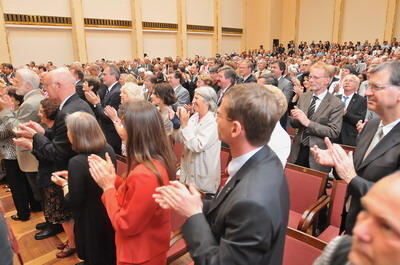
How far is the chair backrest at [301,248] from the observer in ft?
6.23

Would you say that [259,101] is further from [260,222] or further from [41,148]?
[41,148]

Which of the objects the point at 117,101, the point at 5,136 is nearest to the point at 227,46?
the point at 117,101

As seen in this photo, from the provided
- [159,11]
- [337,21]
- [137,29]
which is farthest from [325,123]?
[337,21]

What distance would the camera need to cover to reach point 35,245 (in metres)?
3.38

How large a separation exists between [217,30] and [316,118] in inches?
760

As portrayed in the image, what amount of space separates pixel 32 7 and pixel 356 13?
19.5m

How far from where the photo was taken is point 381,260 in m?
0.79

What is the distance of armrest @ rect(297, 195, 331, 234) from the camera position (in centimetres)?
249

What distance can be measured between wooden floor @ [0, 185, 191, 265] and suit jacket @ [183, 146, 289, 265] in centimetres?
198

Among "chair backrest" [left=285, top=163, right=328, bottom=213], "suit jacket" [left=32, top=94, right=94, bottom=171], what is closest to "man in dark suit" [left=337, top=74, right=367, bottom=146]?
"chair backrest" [left=285, top=163, right=328, bottom=213]

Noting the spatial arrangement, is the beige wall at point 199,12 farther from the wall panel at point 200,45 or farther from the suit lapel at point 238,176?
the suit lapel at point 238,176

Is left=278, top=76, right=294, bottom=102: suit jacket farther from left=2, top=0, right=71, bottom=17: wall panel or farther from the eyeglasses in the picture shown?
left=2, top=0, right=71, bottom=17: wall panel

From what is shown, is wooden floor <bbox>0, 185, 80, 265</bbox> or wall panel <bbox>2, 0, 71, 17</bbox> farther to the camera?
wall panel <bbox>2, 0, 71, 17</bbox>

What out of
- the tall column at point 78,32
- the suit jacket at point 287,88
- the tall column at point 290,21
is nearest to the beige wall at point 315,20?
the tall column at point 290,21
